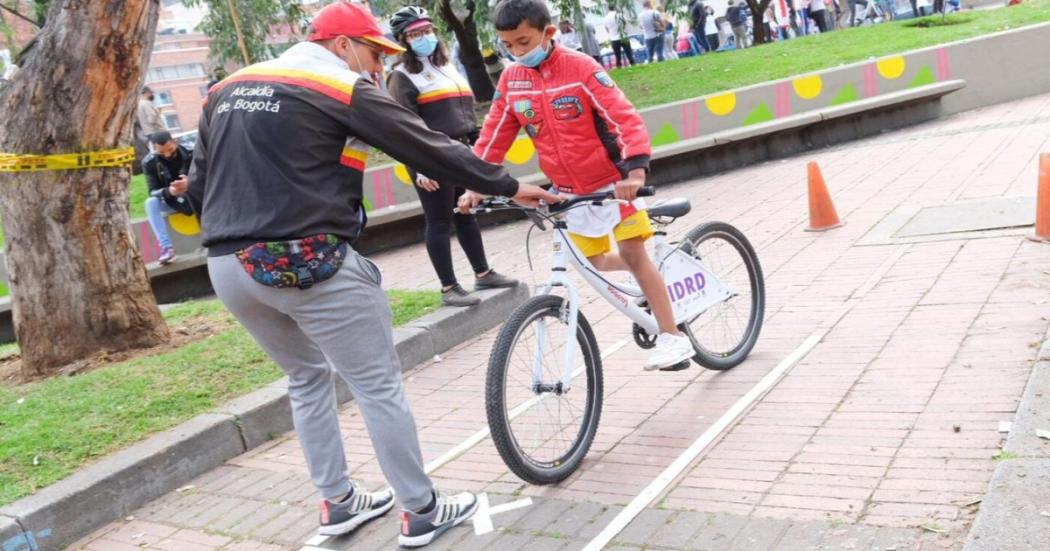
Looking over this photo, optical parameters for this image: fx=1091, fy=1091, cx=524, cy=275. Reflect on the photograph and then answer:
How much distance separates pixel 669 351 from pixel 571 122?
3.62 ft

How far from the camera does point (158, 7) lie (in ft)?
23.6

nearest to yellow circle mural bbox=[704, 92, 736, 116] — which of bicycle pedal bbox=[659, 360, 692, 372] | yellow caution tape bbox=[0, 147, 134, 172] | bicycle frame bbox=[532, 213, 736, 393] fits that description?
yellow caution tape bbox=[0, 147, 134, 172]

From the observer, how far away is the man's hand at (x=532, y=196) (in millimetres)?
4121

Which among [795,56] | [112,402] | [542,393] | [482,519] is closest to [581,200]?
[542,393]

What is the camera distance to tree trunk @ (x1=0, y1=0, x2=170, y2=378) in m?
6.64

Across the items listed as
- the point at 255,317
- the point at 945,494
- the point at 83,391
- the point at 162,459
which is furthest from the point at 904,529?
the point at 83,391

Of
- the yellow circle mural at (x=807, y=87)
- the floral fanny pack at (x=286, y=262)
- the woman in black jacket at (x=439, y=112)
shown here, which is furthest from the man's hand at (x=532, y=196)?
the yellow circle mural at (x=807, y=87)

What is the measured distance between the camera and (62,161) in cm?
667

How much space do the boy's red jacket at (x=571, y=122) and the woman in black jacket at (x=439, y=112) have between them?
198 centimetres

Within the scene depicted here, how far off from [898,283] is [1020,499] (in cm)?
330

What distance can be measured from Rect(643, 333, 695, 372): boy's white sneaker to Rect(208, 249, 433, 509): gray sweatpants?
4.55 feet

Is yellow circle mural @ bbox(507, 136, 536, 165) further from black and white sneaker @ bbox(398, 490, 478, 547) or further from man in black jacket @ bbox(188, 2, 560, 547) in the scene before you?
black and white sneaker @ bbox(398, 490, 478, 547)

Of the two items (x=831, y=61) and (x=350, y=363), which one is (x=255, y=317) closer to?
(x=350, y=363)

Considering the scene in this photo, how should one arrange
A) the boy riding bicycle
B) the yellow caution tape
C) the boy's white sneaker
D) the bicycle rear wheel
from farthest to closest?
1. the yellow caution tape
2. the bicycle rear wheel
3. the boy's white sneaker
4. the boy riding bicycle
